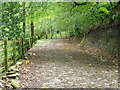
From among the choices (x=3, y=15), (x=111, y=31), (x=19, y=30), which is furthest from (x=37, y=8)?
(x=111, y=31)

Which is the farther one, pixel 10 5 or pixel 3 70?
pixel 10 5

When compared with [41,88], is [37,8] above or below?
above

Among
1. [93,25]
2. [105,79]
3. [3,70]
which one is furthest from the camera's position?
[93,25]

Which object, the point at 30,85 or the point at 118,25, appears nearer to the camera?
the point at 30,85

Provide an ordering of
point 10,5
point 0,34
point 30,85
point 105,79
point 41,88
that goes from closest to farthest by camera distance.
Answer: point 41,88
point 30,85
point 105,79
point 0,34
point 10,5

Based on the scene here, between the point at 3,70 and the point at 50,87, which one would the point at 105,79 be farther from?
the point at 3,70

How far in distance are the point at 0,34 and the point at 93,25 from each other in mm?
11116

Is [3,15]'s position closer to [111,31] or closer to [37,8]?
[37,8]

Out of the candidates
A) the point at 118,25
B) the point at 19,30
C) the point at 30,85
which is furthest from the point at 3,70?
the point at 118,25

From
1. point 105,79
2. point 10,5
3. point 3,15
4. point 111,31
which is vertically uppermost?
point 10,5

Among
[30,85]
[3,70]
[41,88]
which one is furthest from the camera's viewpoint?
[3,70]

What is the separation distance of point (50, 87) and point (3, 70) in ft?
6.62

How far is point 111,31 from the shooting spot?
35.1ft

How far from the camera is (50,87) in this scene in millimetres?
4344
